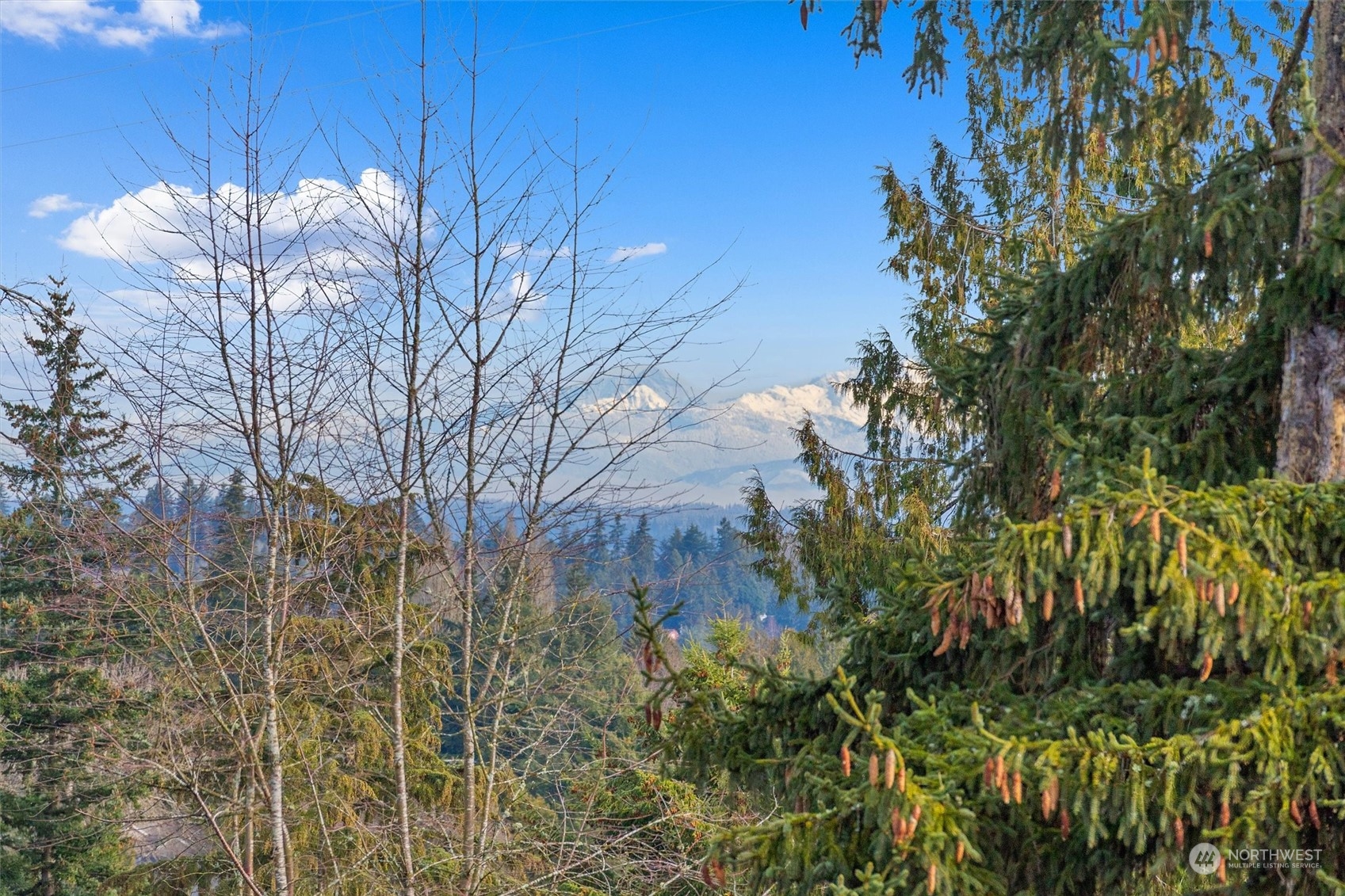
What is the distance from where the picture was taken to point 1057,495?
9.66ft

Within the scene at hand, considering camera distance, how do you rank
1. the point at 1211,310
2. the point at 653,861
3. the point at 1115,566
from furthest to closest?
the point at 653,861
the point at 1211,310
the point at 1115,566

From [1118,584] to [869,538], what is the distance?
8778mm

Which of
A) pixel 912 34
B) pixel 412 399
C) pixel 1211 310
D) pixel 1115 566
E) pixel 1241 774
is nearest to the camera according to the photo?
pixel 1115 566

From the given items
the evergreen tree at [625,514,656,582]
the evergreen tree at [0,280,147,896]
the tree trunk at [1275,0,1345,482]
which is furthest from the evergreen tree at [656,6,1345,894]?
the evergreen tree at [0,280,147,896]

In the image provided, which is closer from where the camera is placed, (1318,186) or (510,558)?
(1318,186)

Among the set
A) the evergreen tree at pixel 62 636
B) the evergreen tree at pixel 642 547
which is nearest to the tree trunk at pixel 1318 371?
the evergreen tree at pixel 642 547

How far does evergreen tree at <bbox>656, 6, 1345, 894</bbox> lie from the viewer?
2.27 m

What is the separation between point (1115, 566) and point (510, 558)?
4124 millimetres

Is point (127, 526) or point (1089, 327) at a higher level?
point (1089, 327)

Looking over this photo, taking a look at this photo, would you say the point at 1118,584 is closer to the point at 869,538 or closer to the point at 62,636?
the point at 869,538

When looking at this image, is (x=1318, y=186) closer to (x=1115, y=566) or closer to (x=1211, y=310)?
(x=1211, y=310)

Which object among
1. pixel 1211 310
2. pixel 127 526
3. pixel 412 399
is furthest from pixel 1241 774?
pixel 127 526

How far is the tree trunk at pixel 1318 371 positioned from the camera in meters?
2.79

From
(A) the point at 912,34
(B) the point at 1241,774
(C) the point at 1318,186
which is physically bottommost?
(B) the point at 1241,774
